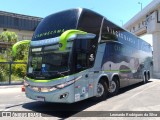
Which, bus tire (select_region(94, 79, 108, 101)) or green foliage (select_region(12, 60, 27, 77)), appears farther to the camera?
green foliage (select_region(12, 60, 27, 77))

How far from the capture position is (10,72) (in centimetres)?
1894

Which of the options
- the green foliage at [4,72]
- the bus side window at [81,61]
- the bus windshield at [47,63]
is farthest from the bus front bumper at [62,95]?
the green foliage at [4,72]

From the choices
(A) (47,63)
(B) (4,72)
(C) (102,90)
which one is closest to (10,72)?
(B) (4,72)

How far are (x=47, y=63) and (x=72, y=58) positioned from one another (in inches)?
38.5

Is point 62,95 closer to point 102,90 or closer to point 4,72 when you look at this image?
point 102,90

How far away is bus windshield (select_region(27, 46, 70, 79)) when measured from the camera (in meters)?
7.98

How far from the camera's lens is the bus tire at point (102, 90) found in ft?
Result: 32.4

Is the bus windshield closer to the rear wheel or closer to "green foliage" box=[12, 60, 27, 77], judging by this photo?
the rear wheel

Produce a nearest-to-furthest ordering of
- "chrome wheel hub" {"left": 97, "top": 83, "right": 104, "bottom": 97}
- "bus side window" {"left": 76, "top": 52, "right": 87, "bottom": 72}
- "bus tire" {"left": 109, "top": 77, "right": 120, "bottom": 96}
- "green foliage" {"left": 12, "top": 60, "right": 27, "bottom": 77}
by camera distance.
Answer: "bus side window" {"left": 76, "top": 52, "right": 87, "bottom": 72} < "chrome wheel hub" {"left": 97, "top": 83, "right": 104, "bottom": 97} < "bus tire" {"left": 109, "top": 77, "right": 120, "bottom": 96} < "green foliage" {"left": 12, "top": 60, "right": 27, "bottom": 77}

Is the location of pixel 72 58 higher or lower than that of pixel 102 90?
higher

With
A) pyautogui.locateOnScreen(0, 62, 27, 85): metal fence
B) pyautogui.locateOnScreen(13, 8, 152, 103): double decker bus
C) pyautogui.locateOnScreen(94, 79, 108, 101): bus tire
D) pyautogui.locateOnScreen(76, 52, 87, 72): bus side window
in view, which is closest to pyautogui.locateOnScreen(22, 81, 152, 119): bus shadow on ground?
pyautogui.locateOnScreen(94, 79, 108, 101): bus tire

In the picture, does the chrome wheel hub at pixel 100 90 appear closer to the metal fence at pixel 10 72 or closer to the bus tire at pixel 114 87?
the bus tire at pixel 114 87

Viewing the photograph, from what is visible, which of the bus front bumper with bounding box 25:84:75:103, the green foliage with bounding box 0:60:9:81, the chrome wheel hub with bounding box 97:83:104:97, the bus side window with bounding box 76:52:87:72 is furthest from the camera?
the green foliage with bounding box 0:60:9:81

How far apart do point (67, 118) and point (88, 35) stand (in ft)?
10.3
